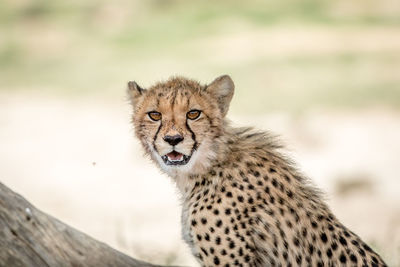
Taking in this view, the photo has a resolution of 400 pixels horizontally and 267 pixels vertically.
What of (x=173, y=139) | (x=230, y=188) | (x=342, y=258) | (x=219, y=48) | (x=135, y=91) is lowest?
(x=342, y=258)

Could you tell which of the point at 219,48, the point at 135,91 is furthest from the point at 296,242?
the point at 219,48

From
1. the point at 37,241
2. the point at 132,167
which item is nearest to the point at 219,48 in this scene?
the point at 132,167

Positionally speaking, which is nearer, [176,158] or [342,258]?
[342,258]

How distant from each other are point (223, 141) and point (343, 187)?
4.74m

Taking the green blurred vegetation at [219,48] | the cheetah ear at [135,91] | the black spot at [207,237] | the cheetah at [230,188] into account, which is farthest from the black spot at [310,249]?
the green blurred vegetation at [219,48]

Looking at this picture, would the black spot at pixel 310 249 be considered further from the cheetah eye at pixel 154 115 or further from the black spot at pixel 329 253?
the cheetah eye at pixel 154 115

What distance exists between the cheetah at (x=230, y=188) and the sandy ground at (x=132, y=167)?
287 cm

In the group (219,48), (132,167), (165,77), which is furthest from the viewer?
(219,48)

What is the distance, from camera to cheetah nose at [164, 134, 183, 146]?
11.4 feet

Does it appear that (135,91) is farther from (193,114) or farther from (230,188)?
(230,188)

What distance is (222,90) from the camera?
371 centimetres

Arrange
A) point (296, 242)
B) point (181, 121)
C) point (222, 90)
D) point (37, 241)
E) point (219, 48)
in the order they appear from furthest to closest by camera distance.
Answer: point (219, 48), point (222, 90), point (181, 121), point (296, 242), point (37, 241)

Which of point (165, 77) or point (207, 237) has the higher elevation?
point (165, 77)

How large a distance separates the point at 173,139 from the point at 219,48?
9984mm
